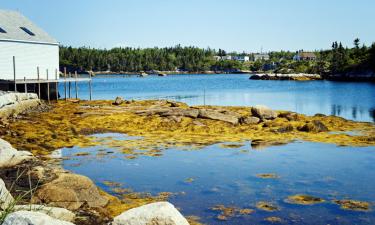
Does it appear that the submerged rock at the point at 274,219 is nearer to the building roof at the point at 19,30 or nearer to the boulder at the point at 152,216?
the boulder at the point at 152,216

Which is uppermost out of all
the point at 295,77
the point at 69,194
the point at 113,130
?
the point at 295,77

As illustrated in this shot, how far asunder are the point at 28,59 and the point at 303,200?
132ft

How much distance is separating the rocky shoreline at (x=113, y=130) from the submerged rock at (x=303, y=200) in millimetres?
3790

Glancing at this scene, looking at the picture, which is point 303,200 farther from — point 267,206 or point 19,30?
point 19,30

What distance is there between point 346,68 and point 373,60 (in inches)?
503

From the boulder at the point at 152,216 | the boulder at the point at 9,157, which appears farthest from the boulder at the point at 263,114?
the boulder at the point at 152,216

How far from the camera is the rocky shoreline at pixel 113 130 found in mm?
11508

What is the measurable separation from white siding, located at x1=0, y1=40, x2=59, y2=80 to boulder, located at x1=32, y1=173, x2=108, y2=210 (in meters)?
33.9

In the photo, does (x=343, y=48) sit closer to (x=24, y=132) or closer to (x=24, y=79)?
(x=24, y=79)

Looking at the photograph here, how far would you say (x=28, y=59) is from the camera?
4675cm

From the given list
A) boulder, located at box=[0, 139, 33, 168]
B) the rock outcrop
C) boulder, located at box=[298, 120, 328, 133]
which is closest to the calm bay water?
boulder, located at box=[0, 139, 33, 168]

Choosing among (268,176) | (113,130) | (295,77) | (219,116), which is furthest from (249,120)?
(295,77)

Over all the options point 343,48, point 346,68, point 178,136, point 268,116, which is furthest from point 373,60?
point 178,136

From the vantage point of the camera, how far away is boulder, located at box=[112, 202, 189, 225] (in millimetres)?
8344
